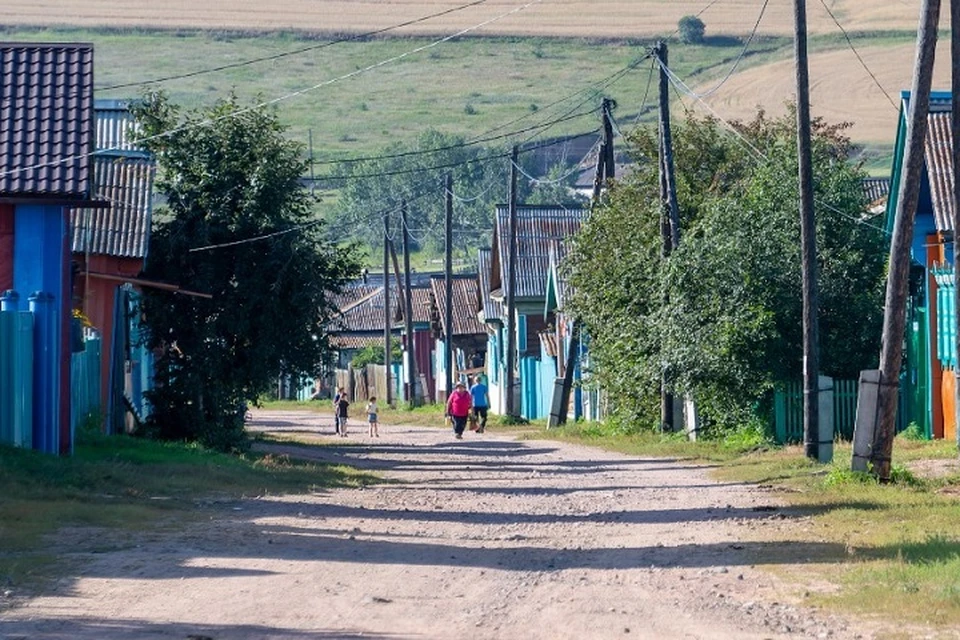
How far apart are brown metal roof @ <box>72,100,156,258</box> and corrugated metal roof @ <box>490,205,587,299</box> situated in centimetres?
2129

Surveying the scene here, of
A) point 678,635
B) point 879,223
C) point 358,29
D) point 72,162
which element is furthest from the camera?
point 358,29

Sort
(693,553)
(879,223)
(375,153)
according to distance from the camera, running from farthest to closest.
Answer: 1. (375,153)
2. (879,223)
3. (693,553)

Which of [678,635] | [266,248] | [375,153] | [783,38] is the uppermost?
[783,38]

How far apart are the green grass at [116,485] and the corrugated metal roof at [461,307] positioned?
→ 36.8 metres

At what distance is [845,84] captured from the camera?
91.9 metres

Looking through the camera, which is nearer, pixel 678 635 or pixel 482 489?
pixel 678 635

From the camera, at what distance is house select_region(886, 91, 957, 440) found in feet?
80.0

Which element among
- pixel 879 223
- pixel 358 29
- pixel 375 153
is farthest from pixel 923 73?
pixel 375 153

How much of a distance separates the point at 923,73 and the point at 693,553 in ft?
22.5

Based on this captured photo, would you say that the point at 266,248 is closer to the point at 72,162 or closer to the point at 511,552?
the point at 72,162

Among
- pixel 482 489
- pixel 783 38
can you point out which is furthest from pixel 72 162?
pixel 783 38

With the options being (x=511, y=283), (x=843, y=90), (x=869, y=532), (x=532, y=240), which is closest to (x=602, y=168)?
(x=511, y=283)

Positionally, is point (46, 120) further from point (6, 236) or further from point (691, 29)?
point (691, 29)

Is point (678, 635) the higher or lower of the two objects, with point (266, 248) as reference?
lower
